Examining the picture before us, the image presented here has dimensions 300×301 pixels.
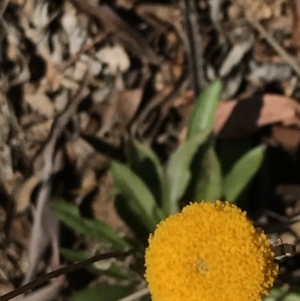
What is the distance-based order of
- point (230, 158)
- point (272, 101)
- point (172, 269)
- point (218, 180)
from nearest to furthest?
1. point (172, 269)
2. point (218, 180)
3. point (230, 158)
4. point (272, 101)

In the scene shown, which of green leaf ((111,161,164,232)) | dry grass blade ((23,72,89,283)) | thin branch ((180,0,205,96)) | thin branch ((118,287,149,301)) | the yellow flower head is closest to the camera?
the yellow flower head

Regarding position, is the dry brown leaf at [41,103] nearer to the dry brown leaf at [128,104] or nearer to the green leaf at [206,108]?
the dry brown leaf at [128,104]

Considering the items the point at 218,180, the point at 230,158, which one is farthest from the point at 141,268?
the point at 230,158

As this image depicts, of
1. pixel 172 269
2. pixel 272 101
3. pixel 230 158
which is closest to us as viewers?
pixel 172 269

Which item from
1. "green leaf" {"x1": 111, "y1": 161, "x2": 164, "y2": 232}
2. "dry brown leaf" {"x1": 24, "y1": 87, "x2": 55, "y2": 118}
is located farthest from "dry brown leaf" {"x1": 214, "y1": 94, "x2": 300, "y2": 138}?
"dry brown leaf" {"x1": 24, "y1": 87, "x2": 55, "y2": 118}

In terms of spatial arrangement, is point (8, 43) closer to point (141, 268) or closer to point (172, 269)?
point (141, 268)

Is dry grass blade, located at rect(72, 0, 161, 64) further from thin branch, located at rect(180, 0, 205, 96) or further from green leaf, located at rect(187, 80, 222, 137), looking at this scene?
green leaf, located at rect(187, 80, 222, 137)

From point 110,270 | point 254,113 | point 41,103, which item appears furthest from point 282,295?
point 41,103
